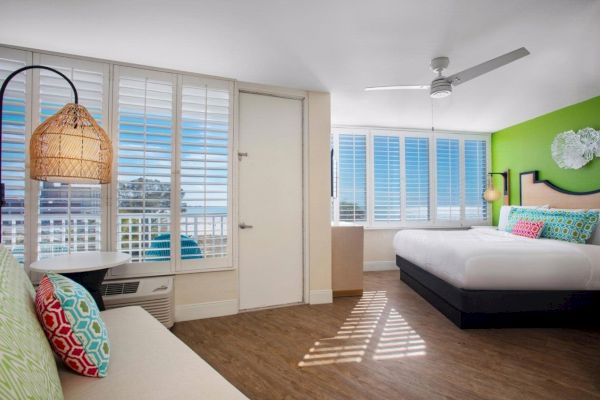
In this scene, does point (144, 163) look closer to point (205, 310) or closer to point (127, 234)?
point (127, 234)

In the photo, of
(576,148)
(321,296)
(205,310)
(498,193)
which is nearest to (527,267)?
(321,296)

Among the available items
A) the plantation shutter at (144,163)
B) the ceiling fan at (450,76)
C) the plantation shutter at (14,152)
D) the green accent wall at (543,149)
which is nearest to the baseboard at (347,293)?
the plantation shutter at (144,163)

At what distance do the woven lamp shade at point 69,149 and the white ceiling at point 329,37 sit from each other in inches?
27.3

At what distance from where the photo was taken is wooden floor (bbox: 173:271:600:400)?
1704 mm

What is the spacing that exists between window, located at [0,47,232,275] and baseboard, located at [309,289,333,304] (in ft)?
3.35

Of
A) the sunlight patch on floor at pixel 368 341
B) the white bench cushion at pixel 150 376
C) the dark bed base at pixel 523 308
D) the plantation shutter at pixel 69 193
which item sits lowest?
the sunlight patch on floor at pixel 368 341

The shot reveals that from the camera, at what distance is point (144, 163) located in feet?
8.50

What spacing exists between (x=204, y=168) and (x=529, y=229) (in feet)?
12.3

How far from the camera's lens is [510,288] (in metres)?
2.43

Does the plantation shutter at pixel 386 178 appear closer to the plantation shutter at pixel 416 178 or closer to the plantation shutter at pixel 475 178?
the plantation shutter at pixel 416 178

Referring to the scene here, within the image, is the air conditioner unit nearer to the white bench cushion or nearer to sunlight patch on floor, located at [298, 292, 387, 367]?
the white bench cushion

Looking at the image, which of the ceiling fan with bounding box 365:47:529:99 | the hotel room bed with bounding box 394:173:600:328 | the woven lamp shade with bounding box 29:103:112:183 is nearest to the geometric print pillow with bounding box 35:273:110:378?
the woven lamp shade with bounding box 29:103:112:183

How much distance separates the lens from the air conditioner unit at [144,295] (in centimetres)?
231

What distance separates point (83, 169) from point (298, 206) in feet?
6.55
